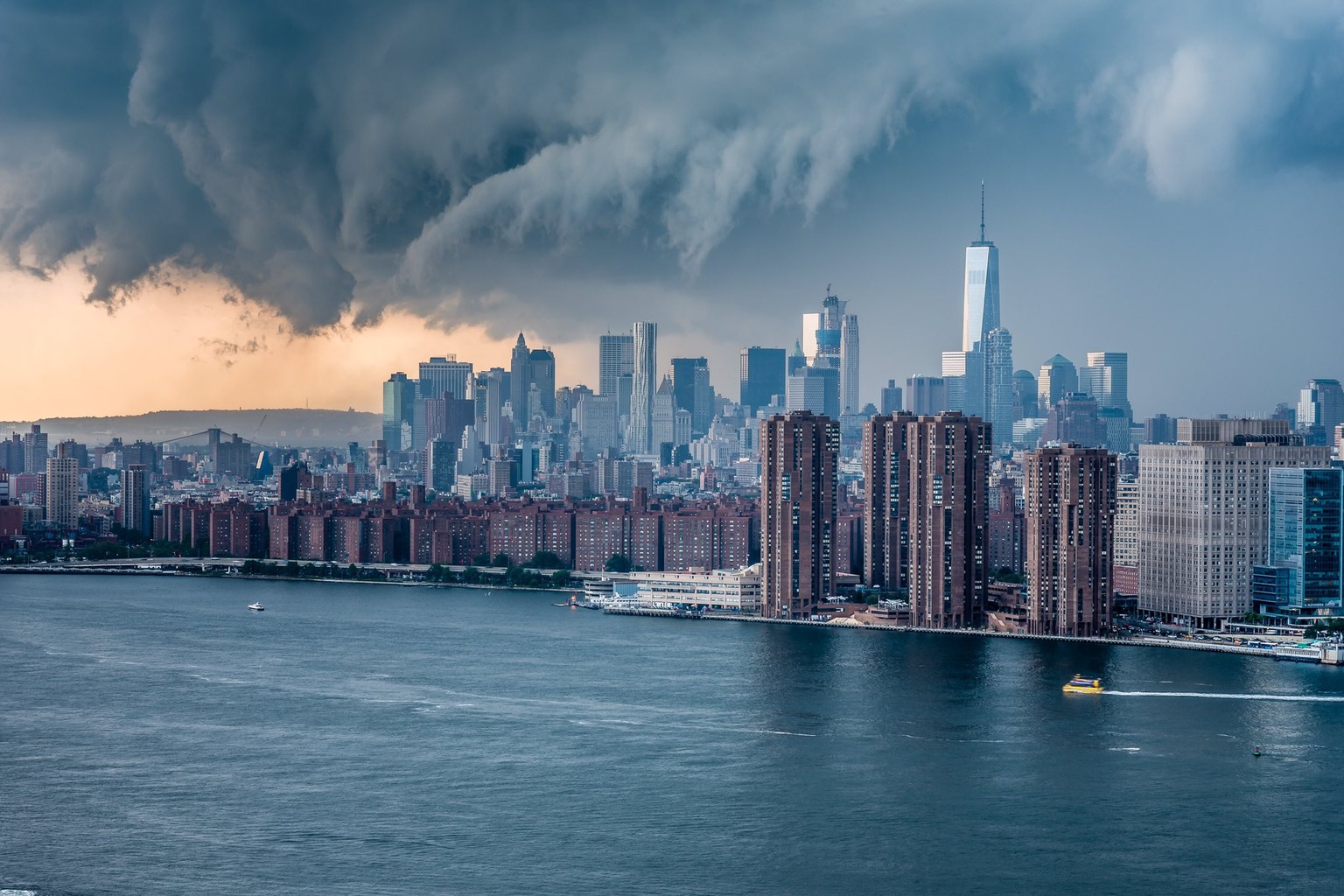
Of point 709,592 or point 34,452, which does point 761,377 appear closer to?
point 34,452

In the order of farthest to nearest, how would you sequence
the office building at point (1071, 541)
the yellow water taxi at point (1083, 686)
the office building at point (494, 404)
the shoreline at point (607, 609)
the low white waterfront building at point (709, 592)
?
1. the office building at point (494, 404)
2. the low white waterfront building at point (709, 592)
3. the office building at point (1071, 541)
4. the shoreline at point (607, 609)
5. the yellow water taxi at point (1083, 686)

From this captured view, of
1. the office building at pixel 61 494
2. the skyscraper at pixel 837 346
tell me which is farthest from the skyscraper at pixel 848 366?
the office building at pixel 61 494

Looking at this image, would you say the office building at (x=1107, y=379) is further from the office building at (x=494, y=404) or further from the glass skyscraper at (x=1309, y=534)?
the glass skyscraper at (x=1309, y=534)

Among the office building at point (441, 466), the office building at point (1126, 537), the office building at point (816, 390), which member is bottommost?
the office building at point (1126, 537)

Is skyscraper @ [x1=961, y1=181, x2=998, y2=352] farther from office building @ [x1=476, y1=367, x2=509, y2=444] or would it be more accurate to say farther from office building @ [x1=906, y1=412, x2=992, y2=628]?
office building @ [x1=906, y1=412, x2=992, y2=628]

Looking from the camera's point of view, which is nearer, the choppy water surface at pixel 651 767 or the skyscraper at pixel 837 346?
the choppy water surface at pixel 651 767

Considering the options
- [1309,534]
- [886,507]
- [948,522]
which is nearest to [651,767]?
[948,522]

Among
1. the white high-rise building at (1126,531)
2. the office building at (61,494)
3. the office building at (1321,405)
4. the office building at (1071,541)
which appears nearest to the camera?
the office building at (1071,541)
